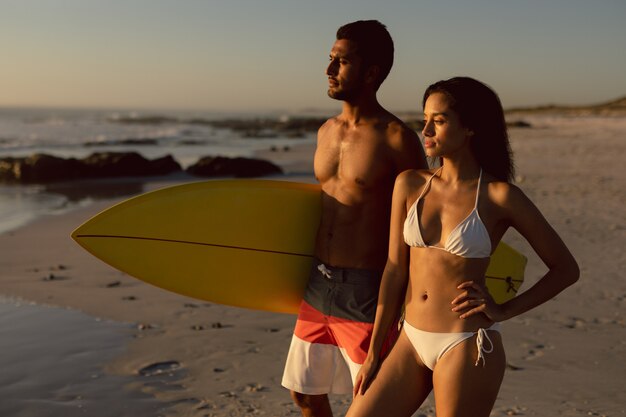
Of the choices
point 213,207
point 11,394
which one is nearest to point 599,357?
point 213,207

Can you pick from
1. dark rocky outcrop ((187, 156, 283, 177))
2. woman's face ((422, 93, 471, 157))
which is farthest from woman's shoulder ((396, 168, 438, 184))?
dark rocky outcrop ((187, 156, 283, 177))

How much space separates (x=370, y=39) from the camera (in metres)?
3.15

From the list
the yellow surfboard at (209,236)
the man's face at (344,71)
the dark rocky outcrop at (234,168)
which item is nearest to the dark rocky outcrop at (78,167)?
the dark rocky outcrop at (234,168)

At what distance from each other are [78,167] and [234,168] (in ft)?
12.2

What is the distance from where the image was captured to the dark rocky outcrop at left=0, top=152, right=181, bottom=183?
1691cm

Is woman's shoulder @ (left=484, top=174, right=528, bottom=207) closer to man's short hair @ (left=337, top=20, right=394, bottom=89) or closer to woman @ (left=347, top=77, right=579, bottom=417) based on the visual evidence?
woman @ (left=347, top=77, right=579, bottom=417)

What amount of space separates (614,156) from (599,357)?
1594 centimetres

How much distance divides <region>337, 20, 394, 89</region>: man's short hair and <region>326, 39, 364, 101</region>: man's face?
0.03 metres

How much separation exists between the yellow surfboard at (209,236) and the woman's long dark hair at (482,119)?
1.34 m

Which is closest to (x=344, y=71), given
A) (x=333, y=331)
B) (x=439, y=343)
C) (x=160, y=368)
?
(x=333, y=331)

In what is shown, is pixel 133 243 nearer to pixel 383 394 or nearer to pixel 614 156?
pixel 383 394

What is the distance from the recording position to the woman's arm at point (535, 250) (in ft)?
8.23

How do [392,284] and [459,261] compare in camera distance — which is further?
[392,284]

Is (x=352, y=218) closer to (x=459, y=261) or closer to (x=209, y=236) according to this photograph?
(x=459, y=261)
